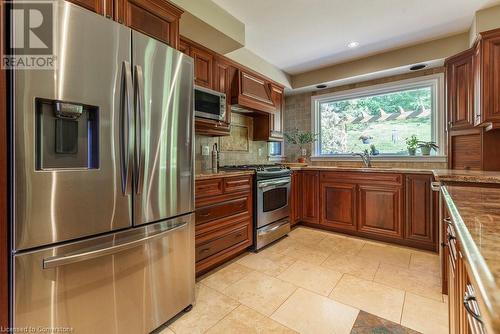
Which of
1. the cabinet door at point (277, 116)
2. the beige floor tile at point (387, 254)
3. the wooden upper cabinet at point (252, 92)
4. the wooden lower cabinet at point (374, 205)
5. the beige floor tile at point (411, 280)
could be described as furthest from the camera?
the cabinet door at point (277, 116)

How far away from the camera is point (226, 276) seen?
2.18 m

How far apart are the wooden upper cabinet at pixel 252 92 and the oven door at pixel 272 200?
1.02 meters

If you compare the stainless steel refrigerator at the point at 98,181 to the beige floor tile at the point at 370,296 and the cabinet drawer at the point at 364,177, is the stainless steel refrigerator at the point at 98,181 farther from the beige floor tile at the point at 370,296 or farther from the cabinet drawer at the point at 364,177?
the cabinet drawer at the point at 364,177

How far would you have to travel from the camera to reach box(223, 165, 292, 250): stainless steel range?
2.71 m

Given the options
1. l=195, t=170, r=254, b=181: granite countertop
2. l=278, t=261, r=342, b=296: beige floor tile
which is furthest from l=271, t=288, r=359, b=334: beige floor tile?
l=195, t=170, r=254, b=181: granite countertop

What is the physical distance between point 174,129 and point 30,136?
2.30 ft

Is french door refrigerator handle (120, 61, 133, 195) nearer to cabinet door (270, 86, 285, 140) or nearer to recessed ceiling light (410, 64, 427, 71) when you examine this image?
cabinet door (270, 86, 285, 140)

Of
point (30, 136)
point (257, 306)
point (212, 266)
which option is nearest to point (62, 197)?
point (30, 136)

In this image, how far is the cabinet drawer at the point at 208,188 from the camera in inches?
79.8

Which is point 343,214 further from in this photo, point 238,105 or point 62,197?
point 62,197

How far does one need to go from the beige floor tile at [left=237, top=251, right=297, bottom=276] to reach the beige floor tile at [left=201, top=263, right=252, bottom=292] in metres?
0.10

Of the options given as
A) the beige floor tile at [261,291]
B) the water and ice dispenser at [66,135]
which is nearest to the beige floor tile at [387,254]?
the beige floor tile at [261,291]

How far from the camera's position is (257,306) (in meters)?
1.73

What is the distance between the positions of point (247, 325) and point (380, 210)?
→ 2.27m
